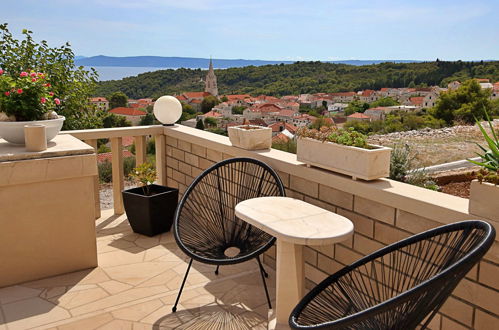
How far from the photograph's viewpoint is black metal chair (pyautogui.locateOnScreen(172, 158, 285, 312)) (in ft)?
8.64

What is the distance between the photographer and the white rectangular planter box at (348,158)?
7.66 feet

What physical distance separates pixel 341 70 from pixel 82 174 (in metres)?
44.0

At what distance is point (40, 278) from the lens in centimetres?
304

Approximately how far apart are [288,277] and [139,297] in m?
1.14

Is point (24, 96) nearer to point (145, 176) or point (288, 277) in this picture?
point (145, 176)

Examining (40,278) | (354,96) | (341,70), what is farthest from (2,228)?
(341,70)

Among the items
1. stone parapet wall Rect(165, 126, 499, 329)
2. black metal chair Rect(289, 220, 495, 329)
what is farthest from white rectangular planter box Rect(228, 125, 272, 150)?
black metal chair Rect(289, 220, 495, 329)

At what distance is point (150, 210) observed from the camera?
3764 mm

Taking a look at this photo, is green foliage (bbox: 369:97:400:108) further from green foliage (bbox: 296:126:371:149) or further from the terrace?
green foliage (bbox: 296:126:371:149)

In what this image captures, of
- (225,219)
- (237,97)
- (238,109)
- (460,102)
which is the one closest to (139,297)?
(225,219)

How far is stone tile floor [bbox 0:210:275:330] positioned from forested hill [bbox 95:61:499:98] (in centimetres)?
3202

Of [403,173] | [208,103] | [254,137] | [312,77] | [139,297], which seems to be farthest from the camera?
A: [312,77]

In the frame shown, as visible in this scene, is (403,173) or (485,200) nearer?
(485,200)

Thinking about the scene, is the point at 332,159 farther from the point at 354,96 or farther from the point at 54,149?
the point at 354,96
